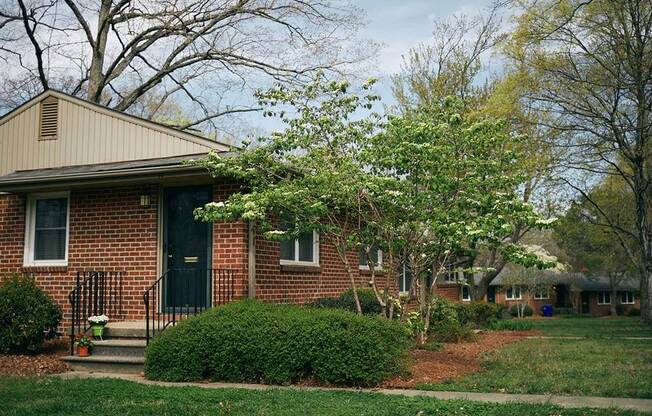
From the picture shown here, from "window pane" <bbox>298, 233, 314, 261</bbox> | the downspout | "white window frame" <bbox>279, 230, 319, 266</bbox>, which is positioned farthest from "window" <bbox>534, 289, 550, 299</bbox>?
the downspout

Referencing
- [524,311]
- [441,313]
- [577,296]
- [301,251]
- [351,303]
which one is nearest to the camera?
[351,303]

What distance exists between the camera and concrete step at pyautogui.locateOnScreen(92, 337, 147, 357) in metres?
11.0

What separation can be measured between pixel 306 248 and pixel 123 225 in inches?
147

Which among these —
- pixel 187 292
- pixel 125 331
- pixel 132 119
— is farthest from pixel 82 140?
pixel 125 331

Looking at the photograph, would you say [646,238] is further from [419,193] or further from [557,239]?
[557,239]

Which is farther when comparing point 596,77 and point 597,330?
point 597,330

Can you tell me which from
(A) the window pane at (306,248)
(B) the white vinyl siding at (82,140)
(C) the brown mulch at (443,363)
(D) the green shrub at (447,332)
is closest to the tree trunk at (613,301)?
(D) the green shrub at (447,332)

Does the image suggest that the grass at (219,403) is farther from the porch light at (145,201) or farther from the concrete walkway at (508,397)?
the porch light at (145,201)

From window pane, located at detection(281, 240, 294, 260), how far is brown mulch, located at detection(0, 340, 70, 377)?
165 inches

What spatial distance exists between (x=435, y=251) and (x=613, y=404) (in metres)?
4.51

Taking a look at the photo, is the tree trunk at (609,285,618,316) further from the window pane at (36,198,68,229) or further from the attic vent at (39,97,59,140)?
the window pane at (36,198,68,229)

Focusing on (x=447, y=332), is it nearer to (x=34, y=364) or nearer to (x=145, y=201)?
(x=145, y=201)

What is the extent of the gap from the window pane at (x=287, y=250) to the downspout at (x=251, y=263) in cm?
152

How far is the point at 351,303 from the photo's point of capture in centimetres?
1387
